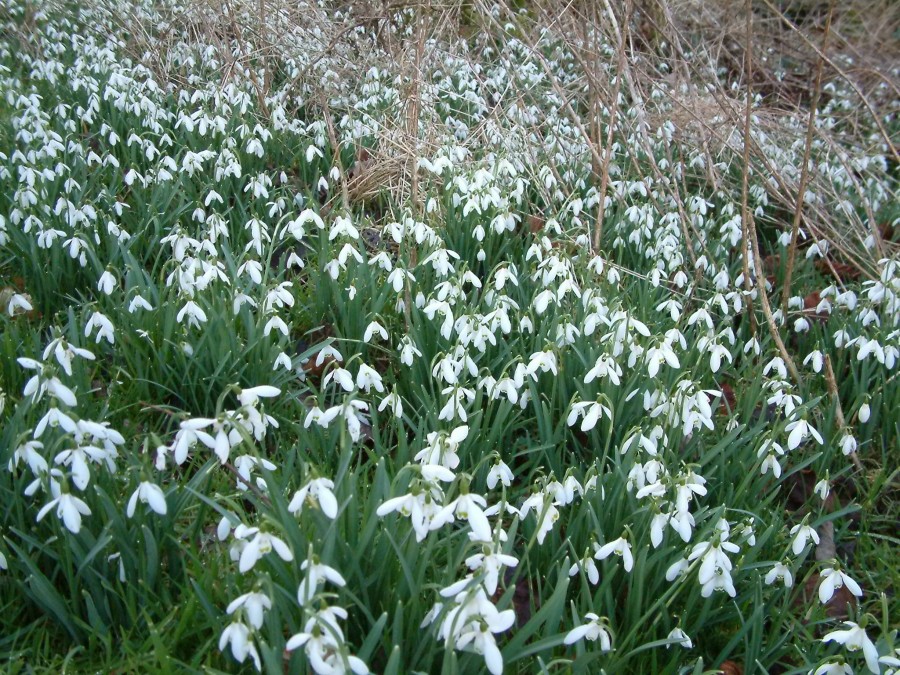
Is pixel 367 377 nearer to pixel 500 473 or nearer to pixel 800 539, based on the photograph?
pixel 500 473

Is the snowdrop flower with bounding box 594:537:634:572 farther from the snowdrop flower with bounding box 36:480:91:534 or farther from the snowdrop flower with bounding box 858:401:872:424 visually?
the snowdrop flower with bounding box 858:401:872:424

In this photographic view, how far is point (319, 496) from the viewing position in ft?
4.70

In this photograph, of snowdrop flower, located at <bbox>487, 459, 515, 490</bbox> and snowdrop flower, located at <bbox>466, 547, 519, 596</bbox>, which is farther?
snowdrop flower, located at <bbox>487, 459, 515, 490</bbox>

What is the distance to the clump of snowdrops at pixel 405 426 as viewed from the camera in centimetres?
157

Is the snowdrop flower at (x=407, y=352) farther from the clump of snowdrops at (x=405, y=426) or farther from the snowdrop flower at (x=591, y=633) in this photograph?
the snowdrop flower at (x=591, y=633)

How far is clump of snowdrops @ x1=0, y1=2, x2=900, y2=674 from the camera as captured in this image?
5.15ft

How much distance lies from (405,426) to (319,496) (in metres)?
1.18

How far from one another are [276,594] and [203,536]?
0.64m

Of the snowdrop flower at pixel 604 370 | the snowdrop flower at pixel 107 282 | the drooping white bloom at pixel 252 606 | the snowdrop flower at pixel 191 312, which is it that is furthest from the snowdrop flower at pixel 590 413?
the snowdrop flower at pixel 107 282

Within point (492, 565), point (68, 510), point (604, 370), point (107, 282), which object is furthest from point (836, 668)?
point (107, 282)

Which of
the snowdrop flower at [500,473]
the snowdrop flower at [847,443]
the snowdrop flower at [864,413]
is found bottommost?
the snowdrop flower at [864,413]

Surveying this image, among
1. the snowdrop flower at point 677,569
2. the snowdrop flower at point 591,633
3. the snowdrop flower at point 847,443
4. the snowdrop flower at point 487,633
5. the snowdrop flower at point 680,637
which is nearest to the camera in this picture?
the snowdrop flower at point 487,633

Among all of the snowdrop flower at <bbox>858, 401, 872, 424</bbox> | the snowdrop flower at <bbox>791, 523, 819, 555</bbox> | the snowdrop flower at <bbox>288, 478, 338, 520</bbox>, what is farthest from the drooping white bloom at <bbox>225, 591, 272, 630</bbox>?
the snowdrop flower at <bbox>858, 401, 872, 424</bbox>

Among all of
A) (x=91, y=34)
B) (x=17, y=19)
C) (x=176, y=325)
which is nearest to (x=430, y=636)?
(x=176, y=325)
